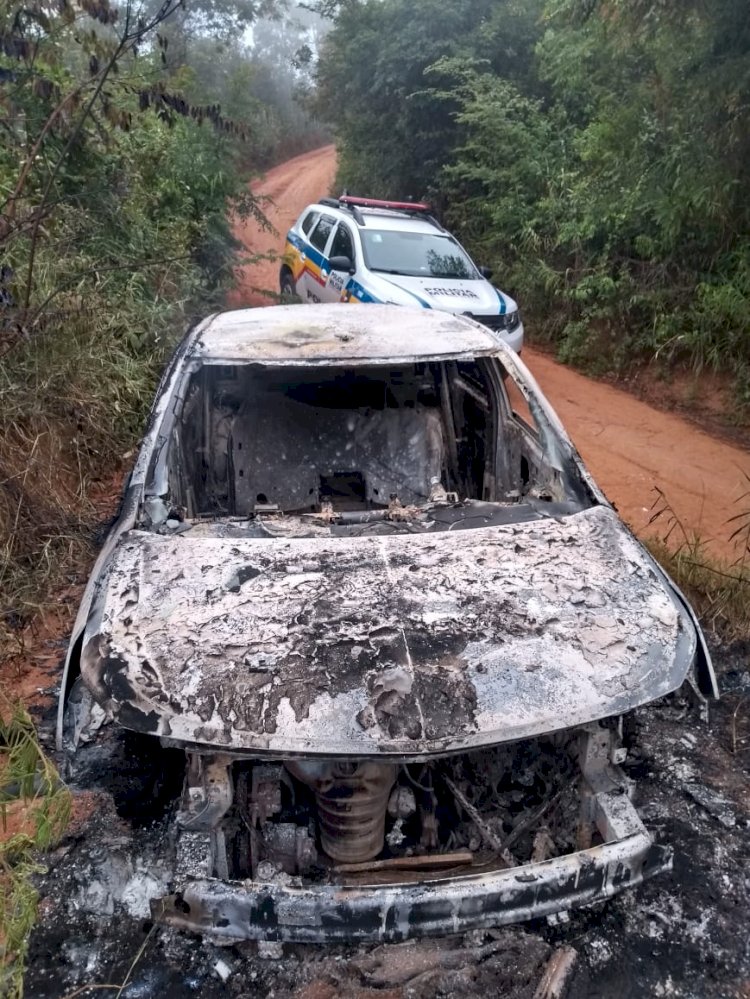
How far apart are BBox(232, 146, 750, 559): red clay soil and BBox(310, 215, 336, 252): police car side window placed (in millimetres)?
2902

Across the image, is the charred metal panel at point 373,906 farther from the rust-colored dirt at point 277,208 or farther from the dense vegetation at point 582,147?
the rust-colored dirt at point 277,208

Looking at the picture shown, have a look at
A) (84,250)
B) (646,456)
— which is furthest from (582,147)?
(84,250)

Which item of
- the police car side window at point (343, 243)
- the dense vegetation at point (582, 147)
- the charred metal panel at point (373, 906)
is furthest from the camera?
the police car side window at point (343, 243)

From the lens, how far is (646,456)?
675 cm

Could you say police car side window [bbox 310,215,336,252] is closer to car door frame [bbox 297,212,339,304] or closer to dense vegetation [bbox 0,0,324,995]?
car door frame [bbox 297,212,339,304]

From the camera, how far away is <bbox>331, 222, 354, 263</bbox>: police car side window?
8.02 metres

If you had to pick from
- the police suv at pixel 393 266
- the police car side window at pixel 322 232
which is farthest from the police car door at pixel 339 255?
the police car side window at pixel 322 232

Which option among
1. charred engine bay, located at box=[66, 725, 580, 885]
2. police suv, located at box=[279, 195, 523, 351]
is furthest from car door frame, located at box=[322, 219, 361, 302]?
charred engine bay, located at box=[66, 725, 580, 885]

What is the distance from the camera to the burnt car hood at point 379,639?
1967 millimetres

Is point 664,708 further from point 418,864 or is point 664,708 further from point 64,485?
point 64,485

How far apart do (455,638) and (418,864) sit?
74 cm

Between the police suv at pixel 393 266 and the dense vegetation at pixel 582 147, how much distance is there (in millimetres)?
1776

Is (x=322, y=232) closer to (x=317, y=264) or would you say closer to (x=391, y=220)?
(x=317, y=264)

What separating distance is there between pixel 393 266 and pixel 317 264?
1.32 meters
